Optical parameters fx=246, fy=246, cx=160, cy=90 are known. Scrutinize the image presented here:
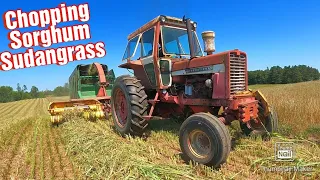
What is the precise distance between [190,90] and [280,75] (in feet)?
254

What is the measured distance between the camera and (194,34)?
5707 mm

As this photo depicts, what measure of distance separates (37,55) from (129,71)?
4.95 m

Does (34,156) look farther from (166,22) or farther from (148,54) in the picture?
(166,22)

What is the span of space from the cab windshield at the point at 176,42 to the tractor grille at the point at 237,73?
4.44 feet

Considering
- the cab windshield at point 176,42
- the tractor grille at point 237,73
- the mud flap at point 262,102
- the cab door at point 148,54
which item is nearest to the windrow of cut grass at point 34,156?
the cab door at point 148,54

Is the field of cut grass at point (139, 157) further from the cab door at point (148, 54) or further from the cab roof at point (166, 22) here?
the cab roof at point (166, 22)

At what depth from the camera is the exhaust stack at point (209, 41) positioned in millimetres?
4457

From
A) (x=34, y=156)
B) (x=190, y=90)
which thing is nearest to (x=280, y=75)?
(x=190, y=90)

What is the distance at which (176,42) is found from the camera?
222 inches

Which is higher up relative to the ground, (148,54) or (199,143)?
(148,54)

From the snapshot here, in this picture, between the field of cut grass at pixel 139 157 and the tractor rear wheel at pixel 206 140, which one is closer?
the field of cut grass at pixel 139 157

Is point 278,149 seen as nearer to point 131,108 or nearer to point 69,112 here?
point 131,108

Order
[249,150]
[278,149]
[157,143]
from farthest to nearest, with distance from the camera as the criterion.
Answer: [157,143], [249,150], [278,149]

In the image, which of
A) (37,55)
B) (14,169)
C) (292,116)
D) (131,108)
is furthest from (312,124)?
(37,55)
